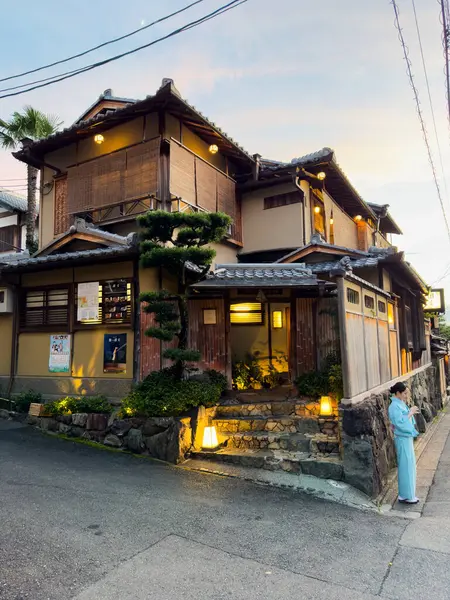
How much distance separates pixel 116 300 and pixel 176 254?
3163 mm

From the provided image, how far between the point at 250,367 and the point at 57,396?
19.0ft

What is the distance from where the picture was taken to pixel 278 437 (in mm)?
8531

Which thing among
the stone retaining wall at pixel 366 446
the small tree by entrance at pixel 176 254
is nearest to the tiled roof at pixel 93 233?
the small tree by entrance at pixel 176 254

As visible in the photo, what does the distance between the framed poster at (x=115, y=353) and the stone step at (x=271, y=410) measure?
Result: 2.88 metres

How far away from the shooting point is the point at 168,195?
11.8m

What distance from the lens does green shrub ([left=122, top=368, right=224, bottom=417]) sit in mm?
8672

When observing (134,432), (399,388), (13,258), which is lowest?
(134,432)

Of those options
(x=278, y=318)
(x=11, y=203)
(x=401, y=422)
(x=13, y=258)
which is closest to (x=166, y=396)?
(x=401, y=422)

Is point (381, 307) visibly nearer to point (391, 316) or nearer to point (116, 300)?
Result: point (391, 316)

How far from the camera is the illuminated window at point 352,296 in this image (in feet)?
26.5

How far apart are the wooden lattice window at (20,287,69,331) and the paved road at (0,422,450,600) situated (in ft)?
16.1

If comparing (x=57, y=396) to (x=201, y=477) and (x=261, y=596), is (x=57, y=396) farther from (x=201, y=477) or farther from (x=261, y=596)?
(x=261, y=596)

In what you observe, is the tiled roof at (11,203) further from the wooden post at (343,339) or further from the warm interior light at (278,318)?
the wooden post at (343,339)

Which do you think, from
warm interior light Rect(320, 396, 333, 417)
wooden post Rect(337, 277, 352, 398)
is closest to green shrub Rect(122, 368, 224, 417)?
warm interior light Rect(320, 396, 333, 417)
